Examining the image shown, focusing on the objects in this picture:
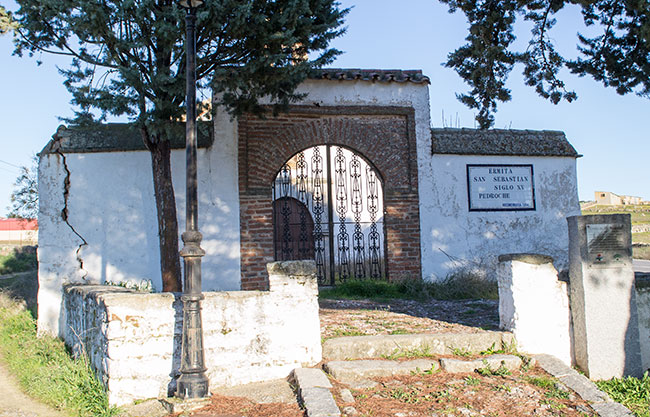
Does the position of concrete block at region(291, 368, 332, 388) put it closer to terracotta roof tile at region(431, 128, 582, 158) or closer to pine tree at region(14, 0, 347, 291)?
pine tree at region(14, 0, 347, 291)

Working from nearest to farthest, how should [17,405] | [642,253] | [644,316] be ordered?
1. [17,405]
2. [644,316]
3. [642,253]

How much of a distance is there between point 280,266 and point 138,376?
166cm

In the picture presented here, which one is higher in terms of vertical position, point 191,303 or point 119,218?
point 119,218

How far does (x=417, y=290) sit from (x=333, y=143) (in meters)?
3.07

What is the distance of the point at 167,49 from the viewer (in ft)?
22.8

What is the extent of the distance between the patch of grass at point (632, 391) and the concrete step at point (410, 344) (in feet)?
3.44

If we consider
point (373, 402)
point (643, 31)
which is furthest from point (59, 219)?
point (643, 31)

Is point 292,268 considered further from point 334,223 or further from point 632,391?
point 334,223

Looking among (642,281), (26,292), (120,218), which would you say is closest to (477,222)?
(642,281)

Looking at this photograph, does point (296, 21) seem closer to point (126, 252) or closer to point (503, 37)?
point (503, 37)

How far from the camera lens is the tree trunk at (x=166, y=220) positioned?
796 centimetres

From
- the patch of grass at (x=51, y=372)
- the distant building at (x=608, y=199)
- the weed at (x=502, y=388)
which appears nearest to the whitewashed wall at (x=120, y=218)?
the patch of grass at (x=51, y=372)

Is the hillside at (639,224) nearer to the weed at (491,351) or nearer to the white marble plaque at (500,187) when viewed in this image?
the white marble plaque at (500,187)

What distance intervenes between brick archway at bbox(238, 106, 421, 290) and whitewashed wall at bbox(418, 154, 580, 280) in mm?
290
